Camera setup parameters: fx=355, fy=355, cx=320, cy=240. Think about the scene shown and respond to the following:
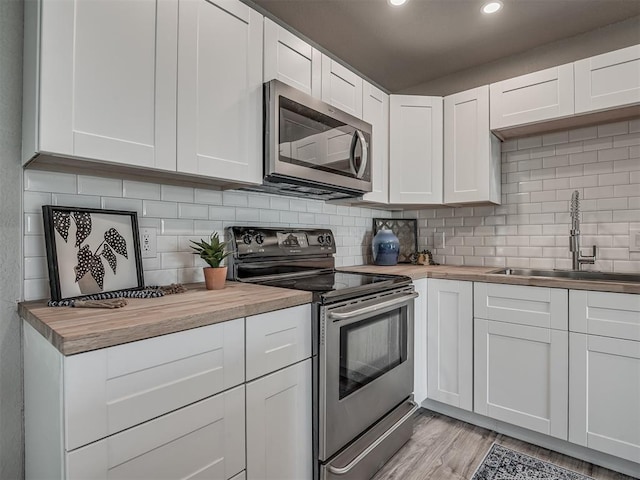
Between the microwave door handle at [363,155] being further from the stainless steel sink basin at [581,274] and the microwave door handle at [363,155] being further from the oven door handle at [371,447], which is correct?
the oven door handle at [371,447]

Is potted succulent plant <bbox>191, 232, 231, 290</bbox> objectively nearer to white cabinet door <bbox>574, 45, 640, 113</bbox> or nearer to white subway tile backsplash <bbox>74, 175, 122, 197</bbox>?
white subway tile backsplash <bbox>74, 175, 122, 197</bbox>

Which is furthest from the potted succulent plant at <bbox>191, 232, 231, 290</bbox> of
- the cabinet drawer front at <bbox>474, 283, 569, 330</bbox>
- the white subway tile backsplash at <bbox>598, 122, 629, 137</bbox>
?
the white subway tile backsplash at <bbox>598, 122, 629, 137</bbox>

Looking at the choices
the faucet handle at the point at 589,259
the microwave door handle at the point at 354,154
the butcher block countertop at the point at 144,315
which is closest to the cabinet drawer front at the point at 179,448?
the butcher block countertop at the point at 144,315

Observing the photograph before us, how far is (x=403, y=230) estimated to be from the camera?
2.96m

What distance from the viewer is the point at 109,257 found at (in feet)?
4.59

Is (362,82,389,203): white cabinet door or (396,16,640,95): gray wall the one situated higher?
(396,16,640,95): gray wall

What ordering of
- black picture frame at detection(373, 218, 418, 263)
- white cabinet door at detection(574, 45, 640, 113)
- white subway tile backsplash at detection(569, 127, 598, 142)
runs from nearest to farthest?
1. white cabinet door at detection(574, 45, 640, 113)
2. white subway tile backsplash at detection(569, 127, 598, 142)
3. black picture frame at detection(373, 218, 418, 263)

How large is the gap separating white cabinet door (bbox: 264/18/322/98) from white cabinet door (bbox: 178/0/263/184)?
0.05 m

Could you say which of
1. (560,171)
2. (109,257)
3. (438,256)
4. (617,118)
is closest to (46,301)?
(109,257)

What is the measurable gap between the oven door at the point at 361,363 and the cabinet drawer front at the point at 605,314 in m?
0.79

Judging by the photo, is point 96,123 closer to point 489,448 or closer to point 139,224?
point 139,224

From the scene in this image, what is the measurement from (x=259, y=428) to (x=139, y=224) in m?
0.98

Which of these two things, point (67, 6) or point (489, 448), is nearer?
point (67, 6)

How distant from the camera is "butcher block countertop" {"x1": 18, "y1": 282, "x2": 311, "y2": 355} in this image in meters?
0.86
